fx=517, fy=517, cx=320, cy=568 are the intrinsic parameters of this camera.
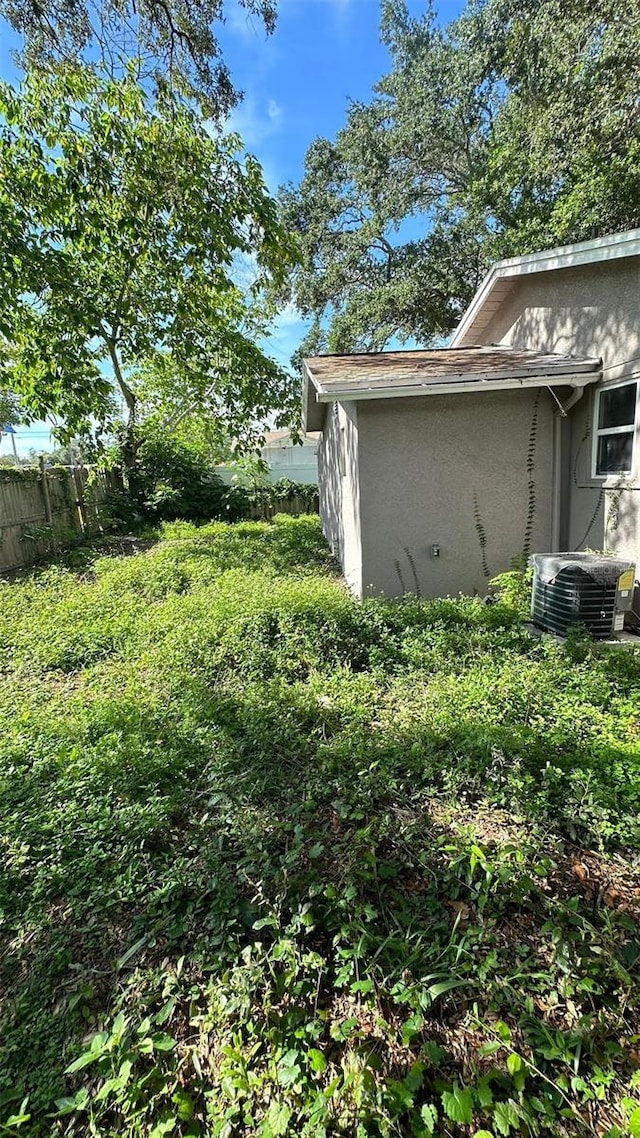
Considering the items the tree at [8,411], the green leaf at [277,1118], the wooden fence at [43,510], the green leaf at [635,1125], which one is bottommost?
the green leaf at [635,1125]

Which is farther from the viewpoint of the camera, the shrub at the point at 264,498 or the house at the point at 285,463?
the house at the point at 285,463

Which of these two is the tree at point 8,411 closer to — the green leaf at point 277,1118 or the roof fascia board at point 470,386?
the roof fascia board at point 470,386

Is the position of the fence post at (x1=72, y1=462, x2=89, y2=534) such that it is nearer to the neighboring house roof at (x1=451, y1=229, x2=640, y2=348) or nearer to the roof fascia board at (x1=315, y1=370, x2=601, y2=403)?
the roof fascia board at (x1=315, y1=370, x2=601, y2=403)

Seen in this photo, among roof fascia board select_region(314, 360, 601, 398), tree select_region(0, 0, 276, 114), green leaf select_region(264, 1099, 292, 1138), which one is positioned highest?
tree select_region(0, 0, 276, 114)

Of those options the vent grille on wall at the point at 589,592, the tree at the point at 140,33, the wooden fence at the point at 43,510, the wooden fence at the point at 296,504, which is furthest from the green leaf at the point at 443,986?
the wooden fence at the point at 296,504

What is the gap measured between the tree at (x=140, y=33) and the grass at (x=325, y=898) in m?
7.22

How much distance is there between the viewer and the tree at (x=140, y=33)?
5.73 metres

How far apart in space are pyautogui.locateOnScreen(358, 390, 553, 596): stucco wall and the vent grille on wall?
1.34m

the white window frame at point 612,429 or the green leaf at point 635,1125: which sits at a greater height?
the white window frame at point 612,429

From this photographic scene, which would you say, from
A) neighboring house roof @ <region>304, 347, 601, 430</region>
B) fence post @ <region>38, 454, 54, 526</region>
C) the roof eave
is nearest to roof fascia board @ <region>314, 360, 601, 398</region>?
neighboring house roof @ <region>304, 347, 601, 430</region>

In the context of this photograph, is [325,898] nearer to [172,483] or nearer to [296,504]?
[172,483]

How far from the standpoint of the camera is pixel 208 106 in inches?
A: 272

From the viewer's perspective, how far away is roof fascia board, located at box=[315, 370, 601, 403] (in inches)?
224

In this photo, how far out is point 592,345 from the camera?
600cm
